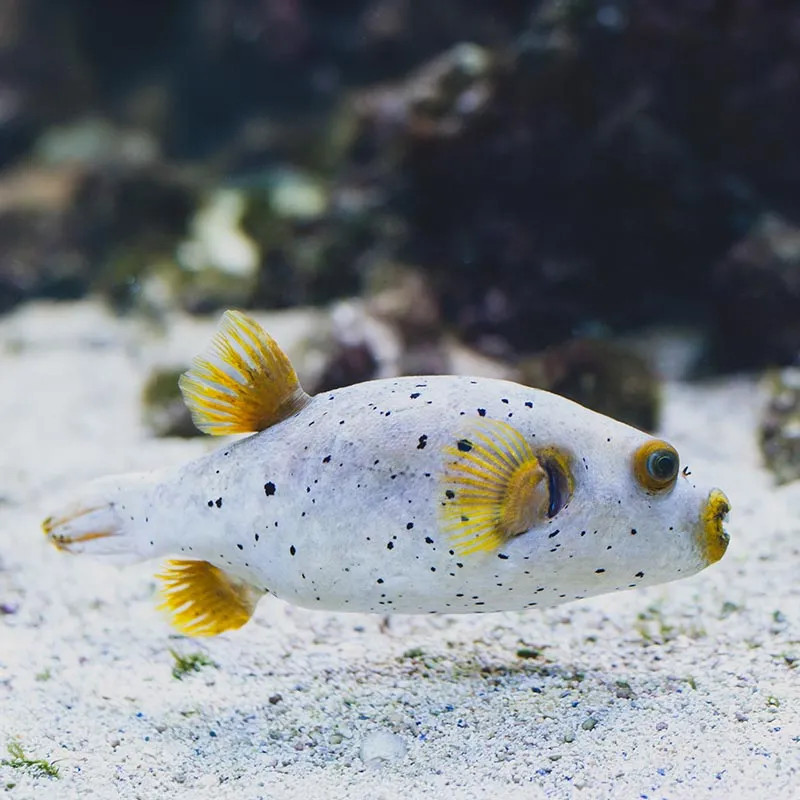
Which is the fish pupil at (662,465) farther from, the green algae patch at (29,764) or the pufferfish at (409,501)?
the green algae patch at (29,764)

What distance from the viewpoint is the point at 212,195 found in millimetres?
12492

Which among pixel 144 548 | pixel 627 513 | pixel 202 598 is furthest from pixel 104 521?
pixel 627 513

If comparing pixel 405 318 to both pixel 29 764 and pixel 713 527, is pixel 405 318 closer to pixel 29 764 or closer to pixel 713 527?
pixel 713 527

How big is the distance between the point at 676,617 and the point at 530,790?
4.26 feet

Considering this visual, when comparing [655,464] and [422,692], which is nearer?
[655,464]

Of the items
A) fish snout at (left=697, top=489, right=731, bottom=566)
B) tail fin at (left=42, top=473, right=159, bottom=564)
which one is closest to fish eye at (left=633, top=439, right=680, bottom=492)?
fish snout at (left=697, top=489, right=731, bottom=566)

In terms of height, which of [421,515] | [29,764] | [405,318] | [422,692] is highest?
[405,318]

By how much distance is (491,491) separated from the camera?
95.3 inches

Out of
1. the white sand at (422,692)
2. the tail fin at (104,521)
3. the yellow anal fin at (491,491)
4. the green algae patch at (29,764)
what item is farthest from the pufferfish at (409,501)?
the green algae patch at (29,764)

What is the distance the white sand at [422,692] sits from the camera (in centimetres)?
245

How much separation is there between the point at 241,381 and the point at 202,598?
77cm

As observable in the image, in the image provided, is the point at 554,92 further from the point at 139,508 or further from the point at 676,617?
the point at 139,508

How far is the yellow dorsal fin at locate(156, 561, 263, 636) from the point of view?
290 centimetres

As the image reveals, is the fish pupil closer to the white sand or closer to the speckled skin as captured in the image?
the speckled skin
